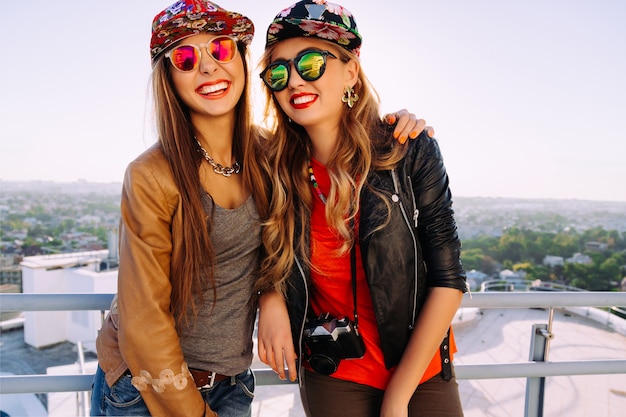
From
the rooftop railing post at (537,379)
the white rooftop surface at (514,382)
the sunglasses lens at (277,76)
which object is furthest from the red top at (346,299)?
the white rooftop surface at (514,382)

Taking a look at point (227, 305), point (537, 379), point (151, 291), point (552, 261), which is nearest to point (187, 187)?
point (151, 291)

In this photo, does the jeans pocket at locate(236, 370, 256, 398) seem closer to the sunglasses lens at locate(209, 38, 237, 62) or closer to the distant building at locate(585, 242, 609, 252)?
the sunglasses lens at locate(209, 38, 237, 62)

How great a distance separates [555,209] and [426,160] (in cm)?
5802

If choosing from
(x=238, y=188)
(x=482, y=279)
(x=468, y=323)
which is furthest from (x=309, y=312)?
(x=482, y=279)

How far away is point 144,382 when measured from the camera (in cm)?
138

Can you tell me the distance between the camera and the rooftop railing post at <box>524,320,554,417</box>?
6.89ft

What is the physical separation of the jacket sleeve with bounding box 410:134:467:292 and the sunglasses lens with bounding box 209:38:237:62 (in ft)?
2.62

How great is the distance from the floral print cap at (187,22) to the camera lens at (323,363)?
1.30 metres

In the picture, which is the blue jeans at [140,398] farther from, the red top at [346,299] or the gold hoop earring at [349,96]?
the gold hoop earring at [349,96]

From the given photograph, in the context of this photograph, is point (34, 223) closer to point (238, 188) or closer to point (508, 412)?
point (508, 412)

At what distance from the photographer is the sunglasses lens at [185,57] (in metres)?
1.55

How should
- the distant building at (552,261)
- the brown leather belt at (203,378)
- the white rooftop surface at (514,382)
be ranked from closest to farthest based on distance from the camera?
the brown leather belt at (203,378)
the white rooftop surface at (514,382)
the distant building at (552,261)

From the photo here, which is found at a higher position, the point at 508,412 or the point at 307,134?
the point at 307,134

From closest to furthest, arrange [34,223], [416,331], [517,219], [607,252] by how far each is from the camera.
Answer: [416,331]
[34,223]
[607,252]
[517,219]
